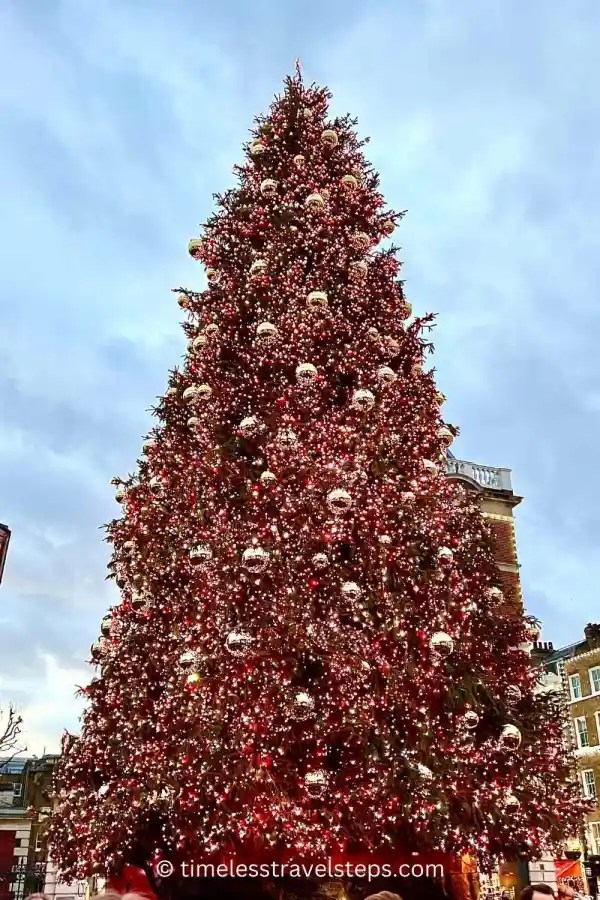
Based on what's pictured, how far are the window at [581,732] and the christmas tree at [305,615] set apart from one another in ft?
73.2

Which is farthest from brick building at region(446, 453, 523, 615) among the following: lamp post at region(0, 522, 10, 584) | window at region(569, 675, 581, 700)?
lamp post at region(0, 522, 10, 584)

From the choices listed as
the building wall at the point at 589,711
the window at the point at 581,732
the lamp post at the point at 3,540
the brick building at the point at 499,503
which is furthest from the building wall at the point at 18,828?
the lamp post at the point at 3,540

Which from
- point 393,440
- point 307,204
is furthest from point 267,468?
point 307,204

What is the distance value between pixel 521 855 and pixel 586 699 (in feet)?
75.7

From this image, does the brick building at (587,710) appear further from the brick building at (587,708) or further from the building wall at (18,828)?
the building wall at (18,828)

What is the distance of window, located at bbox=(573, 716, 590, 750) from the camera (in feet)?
98.6

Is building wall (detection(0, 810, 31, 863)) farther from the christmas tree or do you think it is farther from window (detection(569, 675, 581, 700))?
window (detection(569, 675, 581, 700))

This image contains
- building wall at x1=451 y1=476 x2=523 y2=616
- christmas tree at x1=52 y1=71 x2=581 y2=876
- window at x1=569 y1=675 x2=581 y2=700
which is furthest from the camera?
window at x1=569 y1=675 x2=581 y2=700

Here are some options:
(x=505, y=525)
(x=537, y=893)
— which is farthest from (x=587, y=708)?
(x=537, y=893)

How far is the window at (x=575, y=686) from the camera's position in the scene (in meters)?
31.0

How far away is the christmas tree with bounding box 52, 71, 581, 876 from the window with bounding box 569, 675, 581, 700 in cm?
2266

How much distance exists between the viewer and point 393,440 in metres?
10.3

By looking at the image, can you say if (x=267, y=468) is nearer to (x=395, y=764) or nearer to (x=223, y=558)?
(x=223, y=558)

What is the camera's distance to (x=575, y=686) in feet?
102
